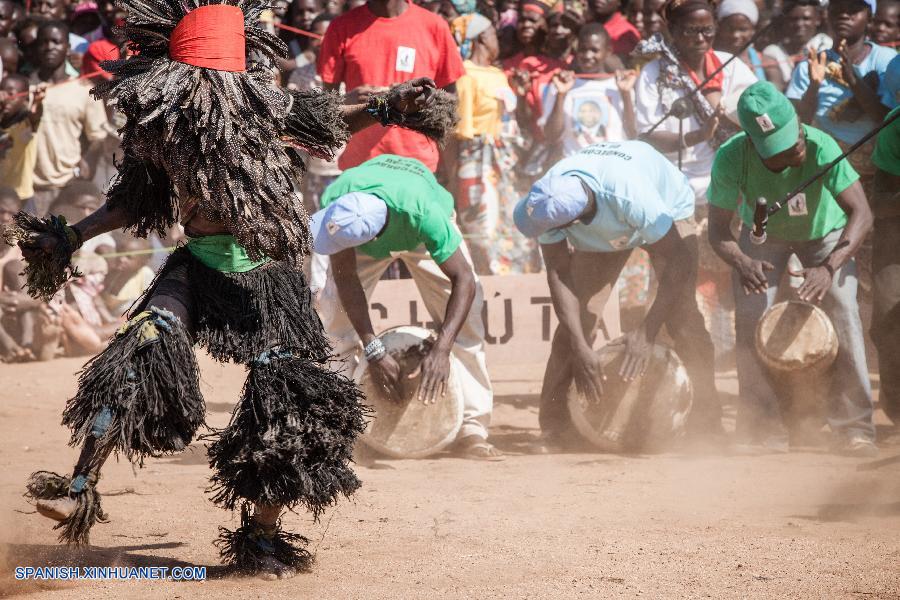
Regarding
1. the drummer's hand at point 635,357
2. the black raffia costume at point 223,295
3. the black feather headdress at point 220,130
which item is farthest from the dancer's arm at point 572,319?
the black feather headdress at point 220,130

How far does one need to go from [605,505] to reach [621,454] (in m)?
1.35

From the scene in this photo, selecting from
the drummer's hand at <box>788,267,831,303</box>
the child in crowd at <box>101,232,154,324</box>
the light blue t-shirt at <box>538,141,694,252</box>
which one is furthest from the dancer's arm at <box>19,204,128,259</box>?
the child in crowd at <box>101,232,154,324</box>

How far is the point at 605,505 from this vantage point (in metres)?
5.38

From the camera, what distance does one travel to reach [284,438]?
4027mm

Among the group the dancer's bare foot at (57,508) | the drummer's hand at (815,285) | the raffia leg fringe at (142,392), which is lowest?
the dancer's bare foot at (57,508)

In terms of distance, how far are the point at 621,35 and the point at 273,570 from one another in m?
7.06

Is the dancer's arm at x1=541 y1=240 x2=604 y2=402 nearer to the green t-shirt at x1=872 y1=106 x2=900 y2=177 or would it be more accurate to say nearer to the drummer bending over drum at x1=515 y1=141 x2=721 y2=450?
the drummer bending over drum at x1=515 y1=141 x2=721 y2=450

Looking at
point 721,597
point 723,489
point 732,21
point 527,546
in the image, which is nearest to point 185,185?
point 527,546

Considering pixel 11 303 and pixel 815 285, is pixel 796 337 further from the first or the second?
pixel 11 303

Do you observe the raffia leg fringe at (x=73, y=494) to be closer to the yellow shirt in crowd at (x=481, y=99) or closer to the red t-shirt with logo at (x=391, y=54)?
the red t-shirt with logo at (x=391, y=54)

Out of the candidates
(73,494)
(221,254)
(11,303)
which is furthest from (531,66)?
(73,494)

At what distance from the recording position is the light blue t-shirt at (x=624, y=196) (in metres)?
6.52

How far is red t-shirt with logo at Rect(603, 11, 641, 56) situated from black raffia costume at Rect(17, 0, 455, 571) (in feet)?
20.1

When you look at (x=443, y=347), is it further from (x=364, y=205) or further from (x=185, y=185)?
(x=185, y=185)
